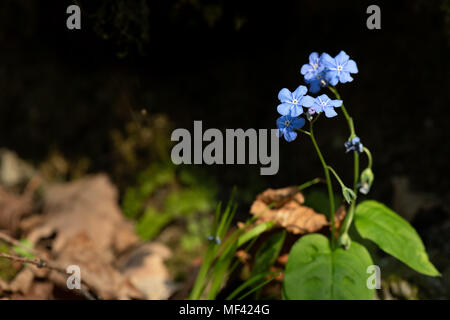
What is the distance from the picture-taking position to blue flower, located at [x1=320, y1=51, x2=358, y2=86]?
2049 mm

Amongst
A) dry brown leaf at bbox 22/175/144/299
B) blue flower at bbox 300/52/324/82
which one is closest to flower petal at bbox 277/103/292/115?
blue flower at bbox 300/52/324/82

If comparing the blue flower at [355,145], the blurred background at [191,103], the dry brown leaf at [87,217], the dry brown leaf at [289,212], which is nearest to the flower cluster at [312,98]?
the blue flower at [355,145]

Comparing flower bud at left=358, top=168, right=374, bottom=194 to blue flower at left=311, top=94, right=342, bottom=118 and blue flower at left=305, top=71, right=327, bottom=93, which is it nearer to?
blue flower at left=311, top=94, right=342, bottom=118

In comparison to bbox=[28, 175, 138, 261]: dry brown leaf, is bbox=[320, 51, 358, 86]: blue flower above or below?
above

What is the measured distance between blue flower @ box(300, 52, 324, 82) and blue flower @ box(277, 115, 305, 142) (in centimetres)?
25

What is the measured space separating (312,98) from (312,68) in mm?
Answer: 248

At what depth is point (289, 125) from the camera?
80.9 inches

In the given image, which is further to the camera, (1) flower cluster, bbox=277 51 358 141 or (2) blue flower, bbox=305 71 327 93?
(2) blue flower, bbox=305 71 327 93

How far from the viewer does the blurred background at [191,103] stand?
303 cm

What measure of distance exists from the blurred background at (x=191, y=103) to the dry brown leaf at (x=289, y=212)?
2.09ft

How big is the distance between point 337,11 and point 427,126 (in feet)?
3.96
